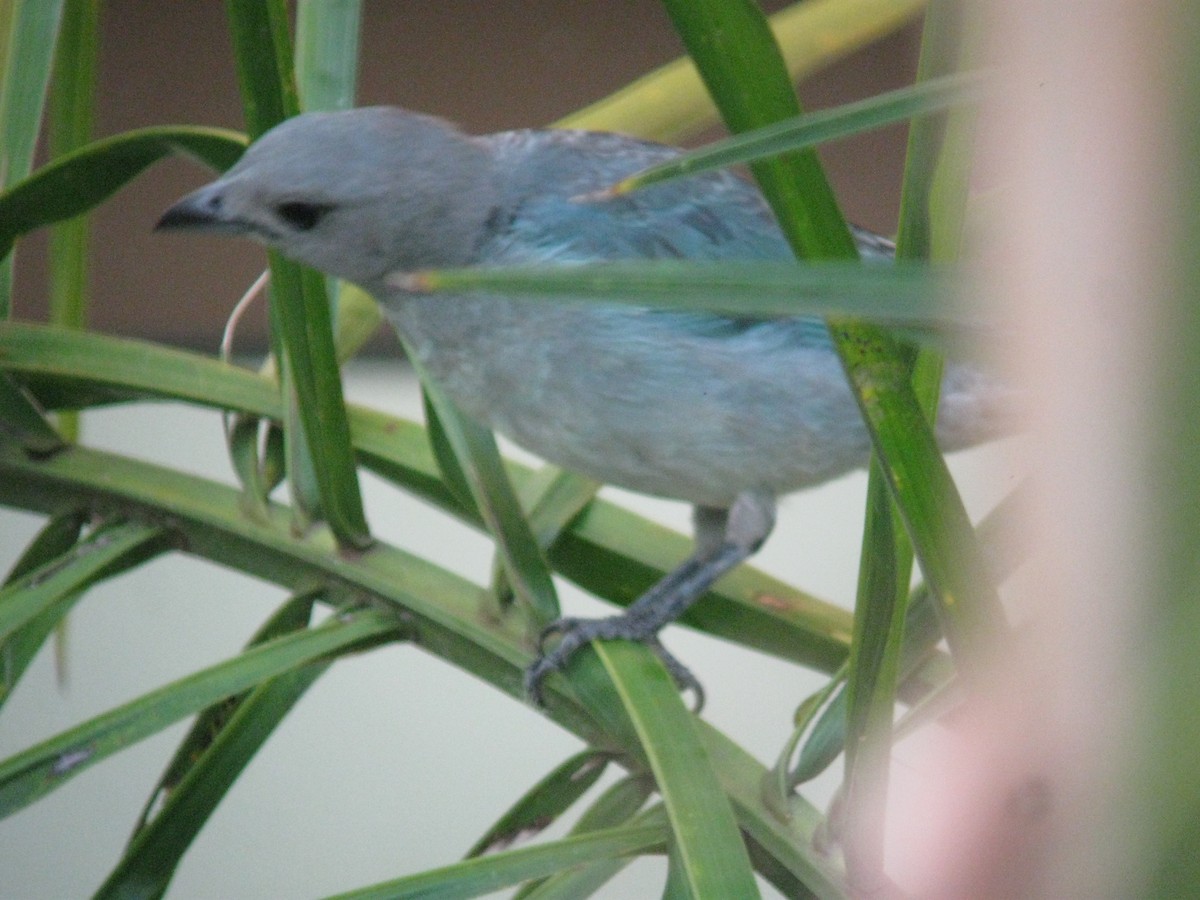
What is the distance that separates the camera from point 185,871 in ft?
4.09

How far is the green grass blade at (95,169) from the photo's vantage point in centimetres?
68

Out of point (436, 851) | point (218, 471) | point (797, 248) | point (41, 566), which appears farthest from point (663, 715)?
point (218, 471)

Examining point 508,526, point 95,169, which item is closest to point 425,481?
point 508,526

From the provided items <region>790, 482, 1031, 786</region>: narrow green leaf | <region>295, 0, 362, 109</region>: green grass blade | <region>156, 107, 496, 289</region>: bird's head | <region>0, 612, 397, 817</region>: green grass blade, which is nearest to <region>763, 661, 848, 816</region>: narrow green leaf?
<region>790, 482, 1031, 786</region>: narrow green leaf

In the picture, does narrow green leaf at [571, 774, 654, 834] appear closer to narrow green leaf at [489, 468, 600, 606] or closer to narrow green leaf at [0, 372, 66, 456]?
narrow green leaf at [489, 468, 600, 606]

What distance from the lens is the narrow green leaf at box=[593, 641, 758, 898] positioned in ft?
1.43

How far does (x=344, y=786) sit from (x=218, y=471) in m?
0.35

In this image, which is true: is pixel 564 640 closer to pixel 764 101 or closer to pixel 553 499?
pixel 553 499

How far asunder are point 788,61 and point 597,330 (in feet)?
0.66

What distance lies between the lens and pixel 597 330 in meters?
0.74

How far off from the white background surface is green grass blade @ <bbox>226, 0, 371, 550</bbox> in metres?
0.68

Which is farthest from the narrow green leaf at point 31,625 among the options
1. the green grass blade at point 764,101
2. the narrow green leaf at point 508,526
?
the green grass blade at point 764,101

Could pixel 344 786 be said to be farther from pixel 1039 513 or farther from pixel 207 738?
pixel 1039 513

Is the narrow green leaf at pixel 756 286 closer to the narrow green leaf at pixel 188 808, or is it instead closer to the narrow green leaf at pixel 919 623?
the narrow green leaf at pixel 919 623
